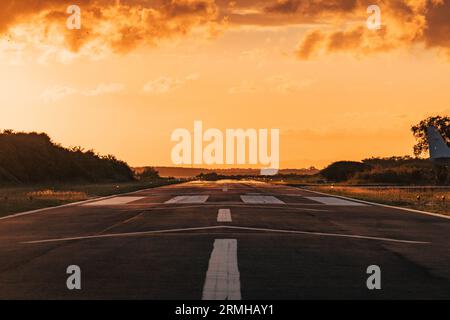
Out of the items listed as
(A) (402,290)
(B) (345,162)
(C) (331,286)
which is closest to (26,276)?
(C) (331,286)

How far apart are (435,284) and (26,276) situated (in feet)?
18.5

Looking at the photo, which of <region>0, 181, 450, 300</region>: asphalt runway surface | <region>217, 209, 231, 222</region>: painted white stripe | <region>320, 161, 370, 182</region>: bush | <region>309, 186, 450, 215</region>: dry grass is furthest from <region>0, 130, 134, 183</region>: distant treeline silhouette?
<region>0, 181, 450, 300</region>: asphalt runway surface

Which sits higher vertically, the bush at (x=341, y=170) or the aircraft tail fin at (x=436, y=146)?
the aircraft tail fin at (x=436, y=146)

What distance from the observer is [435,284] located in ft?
26.3

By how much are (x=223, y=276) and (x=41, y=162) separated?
76.8 m

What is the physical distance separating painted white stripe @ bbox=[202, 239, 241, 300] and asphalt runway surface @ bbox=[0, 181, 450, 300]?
14 millimetres

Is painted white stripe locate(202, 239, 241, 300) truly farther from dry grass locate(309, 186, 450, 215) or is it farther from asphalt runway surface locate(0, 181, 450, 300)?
dry grass locate(309, 186, 450, 215)

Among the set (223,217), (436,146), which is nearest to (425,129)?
(436,146)

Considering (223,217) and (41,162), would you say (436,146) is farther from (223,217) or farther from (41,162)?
(223,217)

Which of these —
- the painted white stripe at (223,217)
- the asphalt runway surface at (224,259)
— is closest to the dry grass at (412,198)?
the painted white stripe at (223,217)

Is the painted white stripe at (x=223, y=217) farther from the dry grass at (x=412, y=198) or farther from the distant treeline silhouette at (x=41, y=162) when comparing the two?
the distant treeline silhouette at (x=41, y=162)

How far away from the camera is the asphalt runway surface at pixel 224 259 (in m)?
7.43

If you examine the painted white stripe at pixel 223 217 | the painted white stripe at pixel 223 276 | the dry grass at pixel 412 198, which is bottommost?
the dry grass at pixel 412 198

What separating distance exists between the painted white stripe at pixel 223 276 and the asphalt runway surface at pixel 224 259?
0.01m
